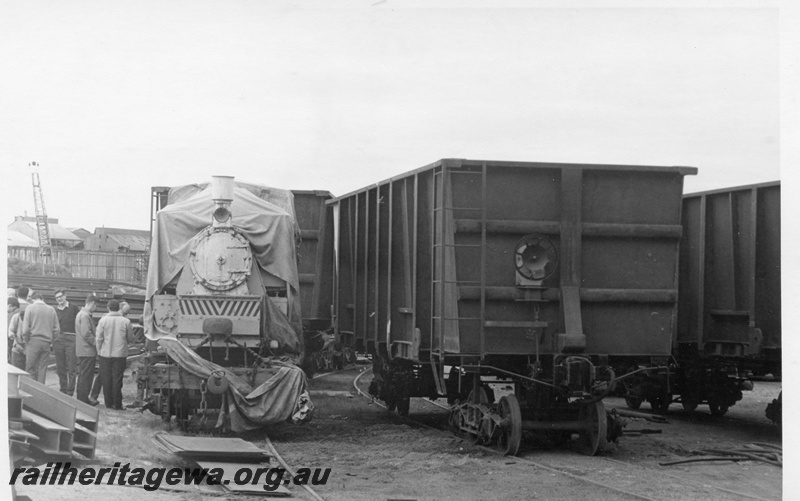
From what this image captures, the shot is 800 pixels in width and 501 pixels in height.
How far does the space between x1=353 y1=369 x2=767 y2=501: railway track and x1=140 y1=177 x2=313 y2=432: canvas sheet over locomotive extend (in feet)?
9.88

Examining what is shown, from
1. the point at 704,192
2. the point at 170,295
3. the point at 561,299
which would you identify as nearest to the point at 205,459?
the point at 170,295

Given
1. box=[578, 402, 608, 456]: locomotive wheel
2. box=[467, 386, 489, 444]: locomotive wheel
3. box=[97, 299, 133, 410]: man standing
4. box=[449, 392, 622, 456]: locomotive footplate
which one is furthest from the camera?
box=[97, 299, 133, 410]: man standing

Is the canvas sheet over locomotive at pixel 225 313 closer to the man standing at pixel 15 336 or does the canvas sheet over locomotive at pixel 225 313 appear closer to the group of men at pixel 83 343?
the group of men at pixel 83 343

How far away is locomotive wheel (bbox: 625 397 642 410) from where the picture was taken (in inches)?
673

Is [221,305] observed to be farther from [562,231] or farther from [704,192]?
[704,192]

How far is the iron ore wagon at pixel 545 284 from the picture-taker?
35.9 feet

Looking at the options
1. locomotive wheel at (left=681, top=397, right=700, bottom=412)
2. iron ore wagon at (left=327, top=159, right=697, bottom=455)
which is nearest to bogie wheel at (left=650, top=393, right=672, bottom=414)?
locomotive wheel at (left=681, top=397, right=700, bottom=412)

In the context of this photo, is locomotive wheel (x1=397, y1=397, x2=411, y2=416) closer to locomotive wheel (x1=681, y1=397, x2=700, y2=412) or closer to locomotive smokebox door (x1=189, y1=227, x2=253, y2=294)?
locomotive smokebox door (x1=189, y1=227, x2=253, y2=294)

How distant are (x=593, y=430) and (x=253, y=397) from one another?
4249 mm

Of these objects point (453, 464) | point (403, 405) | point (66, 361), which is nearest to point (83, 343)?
point (66, 361)

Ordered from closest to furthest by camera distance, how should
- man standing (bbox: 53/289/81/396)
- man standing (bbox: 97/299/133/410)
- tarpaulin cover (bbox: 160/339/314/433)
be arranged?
tarpaulin cover (bbox: 160/339/314/433), man standing (bbox: 97/299/133/410), man standing (bbox: 53/289/81/396)

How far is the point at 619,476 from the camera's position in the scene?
9.91m

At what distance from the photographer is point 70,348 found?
1566 centimetres

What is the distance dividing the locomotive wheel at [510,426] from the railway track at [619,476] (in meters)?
0.12
